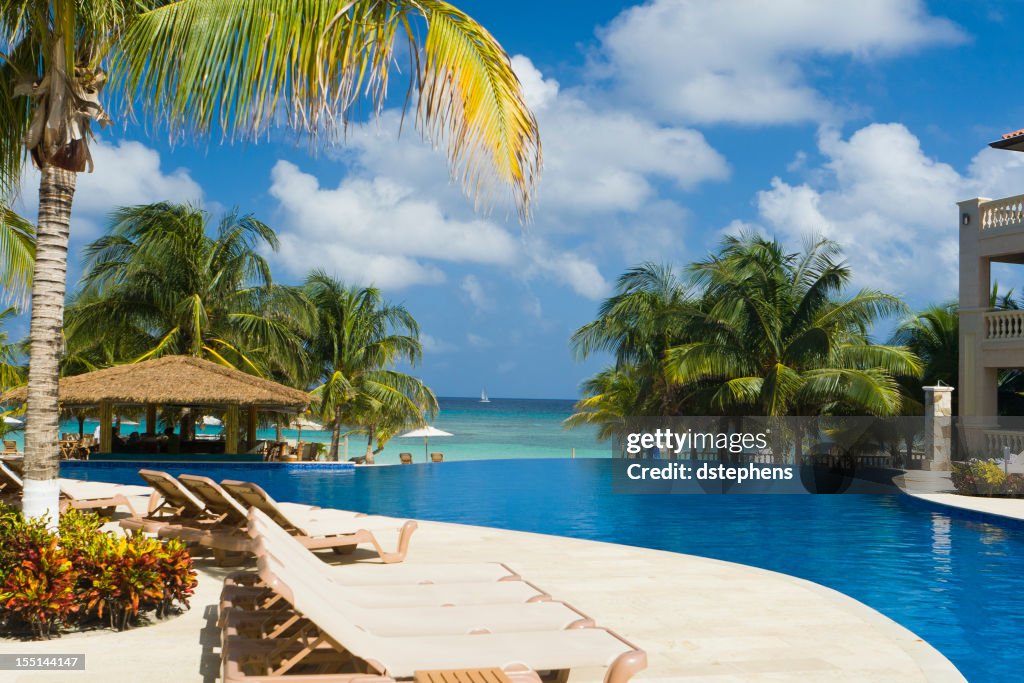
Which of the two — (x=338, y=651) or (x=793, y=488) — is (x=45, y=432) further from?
(x=793, y=488)

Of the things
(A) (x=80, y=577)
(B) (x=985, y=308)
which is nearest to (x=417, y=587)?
(A) (x=80, y=577)

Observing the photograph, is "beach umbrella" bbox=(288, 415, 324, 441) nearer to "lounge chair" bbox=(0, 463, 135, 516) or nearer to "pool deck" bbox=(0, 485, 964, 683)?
"lounge chair" bbox=(0, 463, 135, 516)

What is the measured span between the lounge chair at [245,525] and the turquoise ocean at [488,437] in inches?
1015

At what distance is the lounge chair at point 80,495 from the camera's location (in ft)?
33.2

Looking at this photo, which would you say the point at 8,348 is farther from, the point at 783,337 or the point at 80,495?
the point at 783,337

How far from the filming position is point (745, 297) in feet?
67.2

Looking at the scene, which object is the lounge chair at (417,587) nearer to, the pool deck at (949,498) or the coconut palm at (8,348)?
the pool deck at (949,498)

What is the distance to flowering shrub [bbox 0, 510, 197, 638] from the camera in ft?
17.4

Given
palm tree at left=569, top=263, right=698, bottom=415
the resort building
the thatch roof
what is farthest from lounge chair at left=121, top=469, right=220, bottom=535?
palm tree at left=569, top=263, right=698, bottom=415

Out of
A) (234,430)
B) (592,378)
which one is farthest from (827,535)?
(592,378)

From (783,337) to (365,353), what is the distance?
1294 cm

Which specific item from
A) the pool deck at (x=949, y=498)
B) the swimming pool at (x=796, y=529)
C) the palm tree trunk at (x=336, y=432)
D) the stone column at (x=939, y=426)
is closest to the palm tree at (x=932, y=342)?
the stone column at (x=939, y=426)

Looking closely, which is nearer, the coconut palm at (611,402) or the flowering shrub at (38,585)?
the flowering shrub at (38,585)

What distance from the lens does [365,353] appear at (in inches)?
1130
